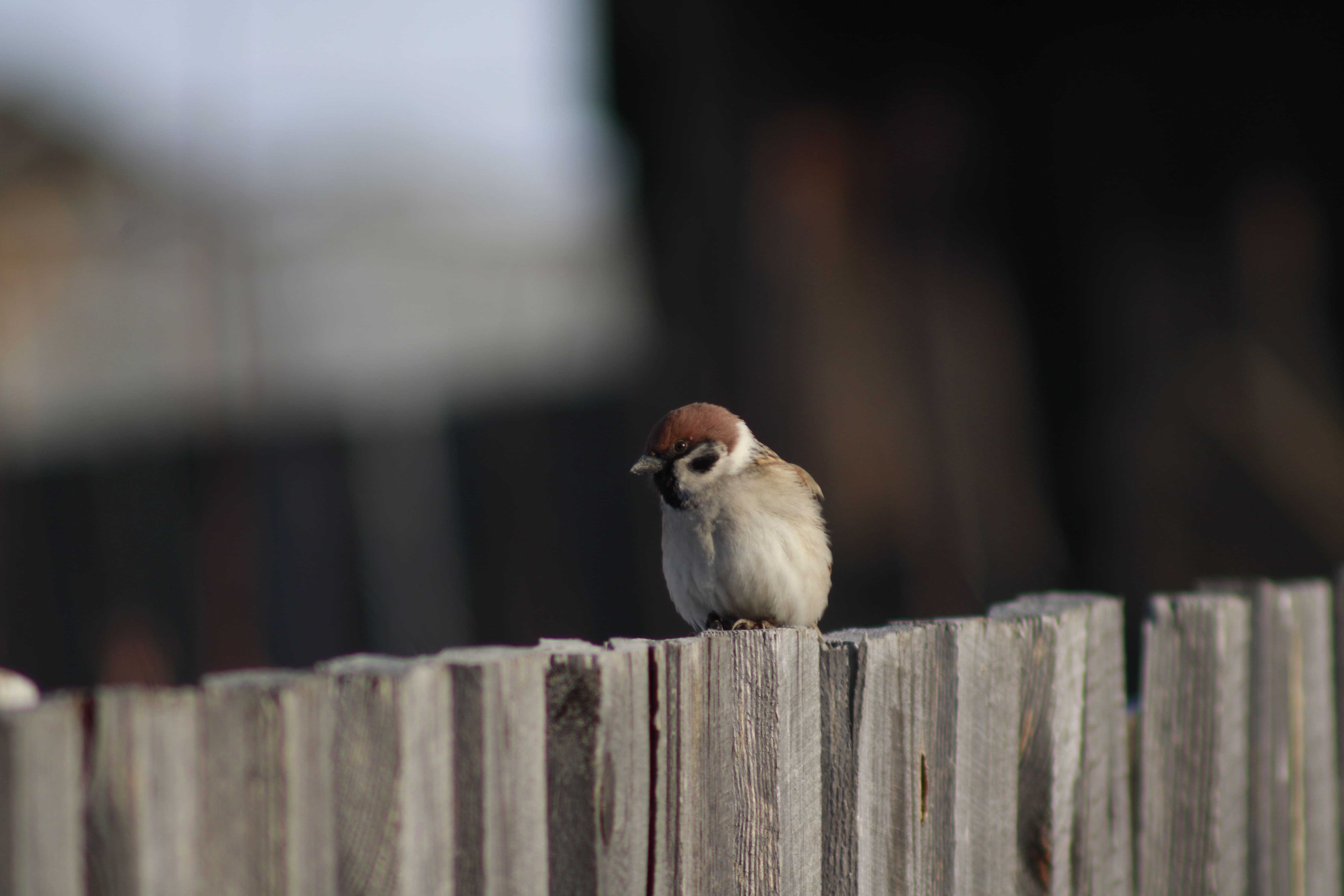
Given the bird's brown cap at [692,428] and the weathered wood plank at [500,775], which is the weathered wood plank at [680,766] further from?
the bird's brown cap at [692,428]

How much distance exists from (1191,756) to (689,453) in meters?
1.35

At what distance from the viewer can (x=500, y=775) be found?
136 centimetres

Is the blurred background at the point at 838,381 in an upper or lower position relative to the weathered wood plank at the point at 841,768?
upper

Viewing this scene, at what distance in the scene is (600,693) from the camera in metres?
1.46

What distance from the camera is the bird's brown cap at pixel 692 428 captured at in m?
2.98

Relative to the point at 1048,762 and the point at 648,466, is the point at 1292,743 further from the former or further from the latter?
the point at 648,466

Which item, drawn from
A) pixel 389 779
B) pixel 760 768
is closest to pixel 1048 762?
pixel 760 768

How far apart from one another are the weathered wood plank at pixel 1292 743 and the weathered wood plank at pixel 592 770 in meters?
1.61

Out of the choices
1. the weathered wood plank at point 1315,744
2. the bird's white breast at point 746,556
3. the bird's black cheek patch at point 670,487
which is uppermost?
the bird's black cheek patch at point 670,487

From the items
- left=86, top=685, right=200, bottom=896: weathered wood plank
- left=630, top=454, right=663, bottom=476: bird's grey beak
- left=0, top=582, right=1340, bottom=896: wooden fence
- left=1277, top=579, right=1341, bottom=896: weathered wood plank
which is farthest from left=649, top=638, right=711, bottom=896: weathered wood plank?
left=1277, top=579, right=1341, bottom=896: weathered wood plank

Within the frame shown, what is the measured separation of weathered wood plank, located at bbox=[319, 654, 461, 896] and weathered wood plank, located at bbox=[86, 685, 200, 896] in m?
0.16

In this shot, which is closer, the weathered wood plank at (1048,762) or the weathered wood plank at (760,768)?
the weathered wood plank at (760,768)

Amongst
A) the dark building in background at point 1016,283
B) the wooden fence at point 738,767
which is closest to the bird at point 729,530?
the wooden fence at point 738,767

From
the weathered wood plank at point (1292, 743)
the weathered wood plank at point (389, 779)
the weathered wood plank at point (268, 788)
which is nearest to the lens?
the weathered wood plank at point (268, 788)
